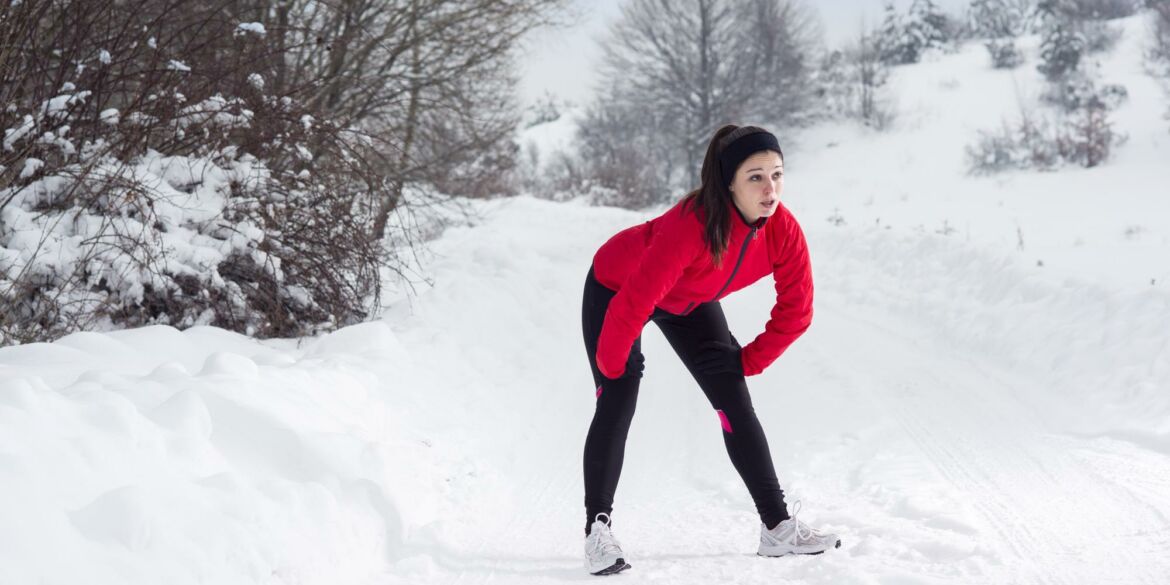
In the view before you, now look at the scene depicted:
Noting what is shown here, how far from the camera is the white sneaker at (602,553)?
2.99 m

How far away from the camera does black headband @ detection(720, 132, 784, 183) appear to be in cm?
287

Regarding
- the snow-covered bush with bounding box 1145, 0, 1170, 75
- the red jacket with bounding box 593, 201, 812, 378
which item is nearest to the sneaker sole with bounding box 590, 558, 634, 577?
the red jacket with bounding box 593, 201, 812, 378

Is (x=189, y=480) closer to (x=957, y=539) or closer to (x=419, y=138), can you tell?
(x=957, y=539)

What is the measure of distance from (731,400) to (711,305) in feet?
1.24

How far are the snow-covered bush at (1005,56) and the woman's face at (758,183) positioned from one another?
101 feet

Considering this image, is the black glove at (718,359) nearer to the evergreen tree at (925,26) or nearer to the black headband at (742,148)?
the black headband at (742,148)

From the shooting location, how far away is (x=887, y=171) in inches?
868

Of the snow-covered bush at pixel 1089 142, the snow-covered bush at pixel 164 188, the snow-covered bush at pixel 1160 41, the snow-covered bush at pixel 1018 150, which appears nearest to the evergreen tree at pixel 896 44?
the snow-covered bush at pixel 1160 41

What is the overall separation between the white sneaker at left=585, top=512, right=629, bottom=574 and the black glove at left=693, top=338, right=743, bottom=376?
686 mm

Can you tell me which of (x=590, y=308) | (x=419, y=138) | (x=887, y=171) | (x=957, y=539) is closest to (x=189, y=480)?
(x=590, y=308)

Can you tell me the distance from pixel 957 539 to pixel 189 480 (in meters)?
2.70

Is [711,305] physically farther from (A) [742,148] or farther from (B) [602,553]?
(B) [602,553]

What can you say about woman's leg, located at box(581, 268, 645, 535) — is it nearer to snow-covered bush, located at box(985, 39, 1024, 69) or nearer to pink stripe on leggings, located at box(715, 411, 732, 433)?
A: pink stripe on leggings, located at box(715, 411, 732, 433)

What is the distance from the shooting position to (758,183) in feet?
9.42
